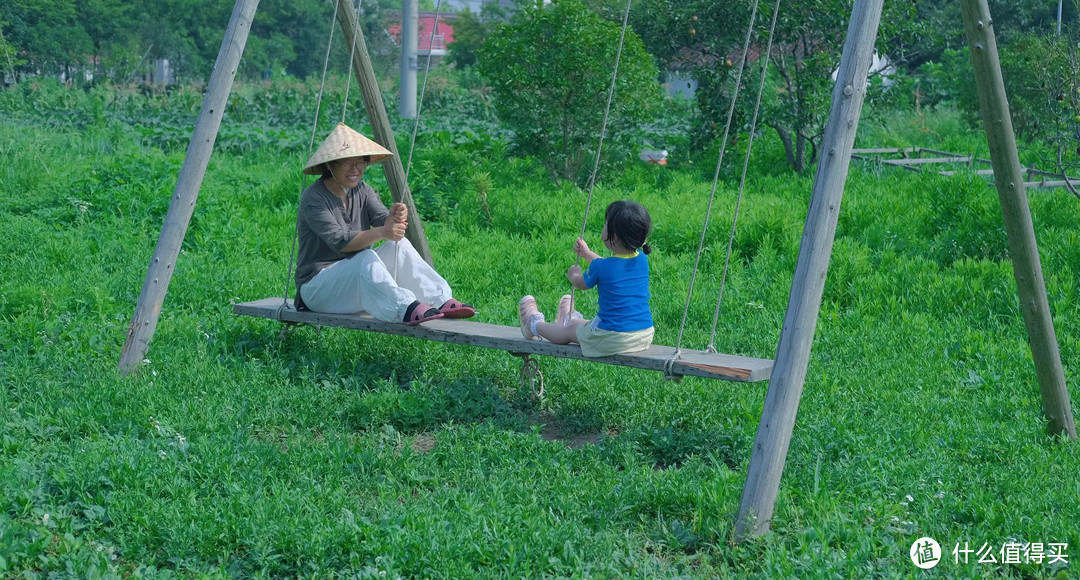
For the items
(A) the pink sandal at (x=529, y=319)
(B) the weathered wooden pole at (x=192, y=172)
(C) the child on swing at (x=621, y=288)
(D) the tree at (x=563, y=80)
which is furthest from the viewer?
(D) the tree at (x=563, y=80)

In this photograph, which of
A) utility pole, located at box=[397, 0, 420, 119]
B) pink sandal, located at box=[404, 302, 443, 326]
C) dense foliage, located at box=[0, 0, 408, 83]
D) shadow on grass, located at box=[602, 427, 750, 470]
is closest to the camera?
shadow on grass, located at box=[602, 427, 750, 470]

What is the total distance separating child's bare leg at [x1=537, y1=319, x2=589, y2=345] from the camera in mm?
4816

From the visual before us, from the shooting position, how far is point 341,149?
5367 mm

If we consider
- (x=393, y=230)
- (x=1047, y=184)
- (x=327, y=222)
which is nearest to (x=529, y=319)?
(x=393, y=230)

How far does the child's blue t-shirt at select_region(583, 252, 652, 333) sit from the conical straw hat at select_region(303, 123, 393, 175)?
1552 mm

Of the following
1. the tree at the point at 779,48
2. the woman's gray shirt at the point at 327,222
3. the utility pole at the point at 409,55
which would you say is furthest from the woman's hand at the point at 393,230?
the utility pole at the point at 409,55

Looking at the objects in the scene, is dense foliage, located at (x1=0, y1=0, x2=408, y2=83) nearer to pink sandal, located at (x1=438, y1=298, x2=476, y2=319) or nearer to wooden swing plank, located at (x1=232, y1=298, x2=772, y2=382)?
wooden swing plank, located at (x1=232, y1=298, x2=772, y2=382)

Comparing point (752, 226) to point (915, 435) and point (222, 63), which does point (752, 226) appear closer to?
point (915, 435)

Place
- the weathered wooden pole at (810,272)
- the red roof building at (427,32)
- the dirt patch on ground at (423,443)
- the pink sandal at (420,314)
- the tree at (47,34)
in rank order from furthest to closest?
the red roof building at (427,32) < the tree at (47,34) < the pink sandal at (420,314) < the dirt patch on ground at (423,443) < the weathered wooden pole at (810,272)

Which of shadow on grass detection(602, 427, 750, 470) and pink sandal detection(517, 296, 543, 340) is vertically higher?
pink sandal detection(517, 296, 543, 340)

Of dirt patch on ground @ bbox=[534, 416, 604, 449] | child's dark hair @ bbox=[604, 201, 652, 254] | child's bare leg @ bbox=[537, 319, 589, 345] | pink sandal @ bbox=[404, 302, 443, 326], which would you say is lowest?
dirt patch on ground @ bbox=[534, 416, 604, 449]

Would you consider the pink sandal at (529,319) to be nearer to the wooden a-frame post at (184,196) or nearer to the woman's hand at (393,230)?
the woman's hand at (393,230)

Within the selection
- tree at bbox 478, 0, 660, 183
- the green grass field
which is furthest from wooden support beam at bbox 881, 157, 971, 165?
tree at bbox 478, 0, 660, 183

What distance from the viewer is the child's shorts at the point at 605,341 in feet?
15.0
